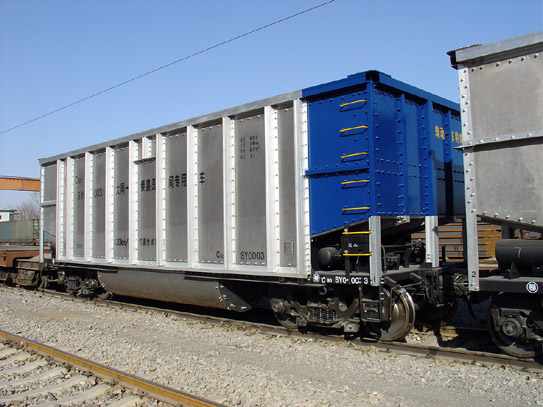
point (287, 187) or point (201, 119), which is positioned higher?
point (201, 119)

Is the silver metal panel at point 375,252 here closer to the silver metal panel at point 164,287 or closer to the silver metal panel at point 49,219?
the silver metal panel at point 164,287

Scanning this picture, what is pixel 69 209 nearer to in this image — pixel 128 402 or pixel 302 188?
pixel 302 188

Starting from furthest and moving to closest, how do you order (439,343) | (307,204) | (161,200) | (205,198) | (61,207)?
(61,207), (161,200), (205,198), (307,204), (439,343)

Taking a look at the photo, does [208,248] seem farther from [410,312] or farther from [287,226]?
[410,312]

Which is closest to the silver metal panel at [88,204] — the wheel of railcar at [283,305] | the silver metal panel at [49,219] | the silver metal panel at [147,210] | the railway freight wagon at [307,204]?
the railway freight wagon at [307,204]

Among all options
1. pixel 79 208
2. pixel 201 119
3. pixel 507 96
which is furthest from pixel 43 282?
pixel 507 96

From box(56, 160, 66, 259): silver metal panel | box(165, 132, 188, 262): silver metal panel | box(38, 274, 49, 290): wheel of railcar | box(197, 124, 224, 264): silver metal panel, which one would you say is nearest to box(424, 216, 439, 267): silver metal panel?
box(197, 124, 224, 264): silver metal panel

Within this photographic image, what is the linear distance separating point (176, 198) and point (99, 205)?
3076 mm

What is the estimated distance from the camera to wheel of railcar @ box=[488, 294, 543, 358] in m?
5.60

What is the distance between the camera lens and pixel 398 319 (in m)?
6.86

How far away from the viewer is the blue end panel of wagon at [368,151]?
22.0ft

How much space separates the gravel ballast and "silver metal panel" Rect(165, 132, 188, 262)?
4.57 feet

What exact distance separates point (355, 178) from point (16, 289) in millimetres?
13098

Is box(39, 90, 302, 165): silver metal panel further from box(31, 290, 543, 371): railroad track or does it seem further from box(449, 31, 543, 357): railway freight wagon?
box(31, 290, 543, 371): railroad track
